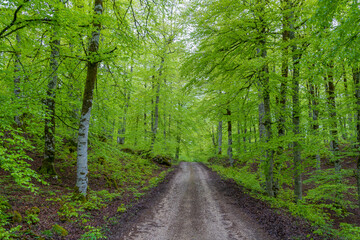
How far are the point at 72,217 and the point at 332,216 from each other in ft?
39.2

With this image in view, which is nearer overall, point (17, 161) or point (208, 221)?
point (17, 161)

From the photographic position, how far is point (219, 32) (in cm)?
730

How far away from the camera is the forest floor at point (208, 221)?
5.09 meters

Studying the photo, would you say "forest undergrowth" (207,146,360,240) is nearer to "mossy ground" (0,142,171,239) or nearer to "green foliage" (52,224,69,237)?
"mossy ground" (0,142,171,239)

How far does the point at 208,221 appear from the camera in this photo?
6.20 m

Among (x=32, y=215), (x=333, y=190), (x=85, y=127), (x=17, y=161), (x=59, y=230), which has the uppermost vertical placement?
(x=85, y=127)

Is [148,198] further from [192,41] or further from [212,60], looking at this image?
[192,41]

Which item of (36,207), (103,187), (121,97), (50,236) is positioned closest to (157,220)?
(50,236)

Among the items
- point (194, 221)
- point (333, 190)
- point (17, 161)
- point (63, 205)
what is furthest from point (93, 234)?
point (333, 190)

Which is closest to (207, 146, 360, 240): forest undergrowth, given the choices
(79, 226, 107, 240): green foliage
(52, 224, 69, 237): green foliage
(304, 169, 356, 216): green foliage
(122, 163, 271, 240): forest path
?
(304, 169, 356, 216): green foliage

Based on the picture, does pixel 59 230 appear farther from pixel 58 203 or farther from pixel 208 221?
pixel 208 221

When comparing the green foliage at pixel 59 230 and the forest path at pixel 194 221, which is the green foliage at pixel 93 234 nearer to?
the green foliage at pixel 59 230

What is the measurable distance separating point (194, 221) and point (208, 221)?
1.62ft

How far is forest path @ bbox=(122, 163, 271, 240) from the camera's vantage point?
5.16m
